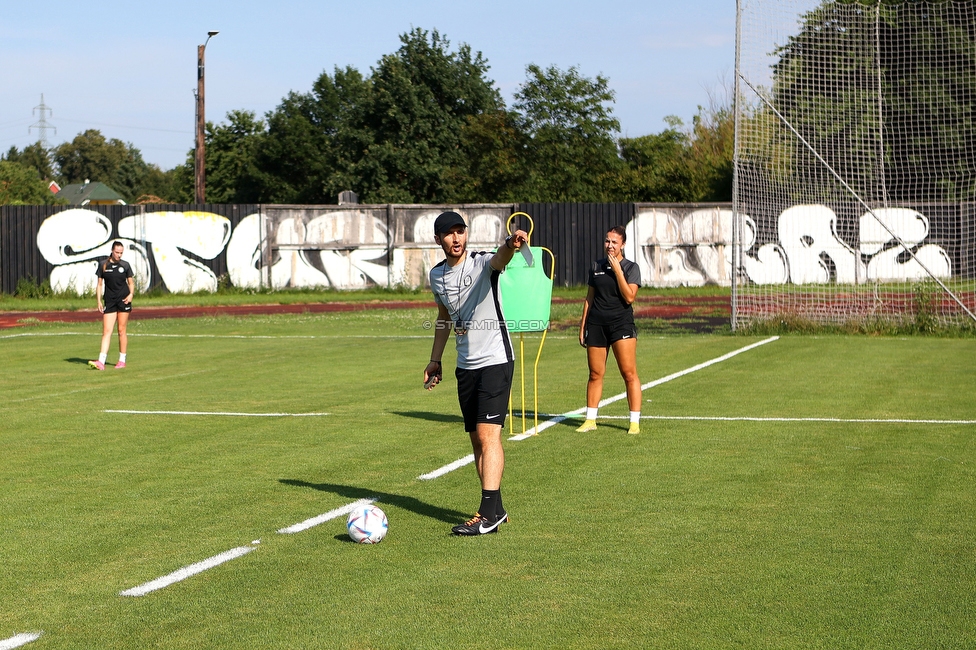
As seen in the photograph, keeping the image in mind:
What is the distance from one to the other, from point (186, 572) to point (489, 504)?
6.52 feet

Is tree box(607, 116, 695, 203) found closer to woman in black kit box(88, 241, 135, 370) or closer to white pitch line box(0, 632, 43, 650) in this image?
woman in black kit box(88, 241, 135, 370)

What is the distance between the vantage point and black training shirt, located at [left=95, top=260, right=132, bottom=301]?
18625 mm

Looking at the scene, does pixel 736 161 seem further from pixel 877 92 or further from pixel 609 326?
pixel 609 326

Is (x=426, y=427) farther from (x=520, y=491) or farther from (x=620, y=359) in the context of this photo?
(x=520, y=491)

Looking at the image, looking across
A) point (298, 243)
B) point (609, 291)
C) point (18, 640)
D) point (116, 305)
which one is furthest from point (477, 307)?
point (298, 243)

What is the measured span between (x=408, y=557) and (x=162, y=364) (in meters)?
13.0

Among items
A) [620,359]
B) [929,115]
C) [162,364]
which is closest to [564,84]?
[929,115]

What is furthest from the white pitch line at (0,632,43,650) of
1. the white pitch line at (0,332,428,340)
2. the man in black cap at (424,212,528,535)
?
the white pitch line at (0,332,428,340)

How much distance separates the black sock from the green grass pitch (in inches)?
7.4

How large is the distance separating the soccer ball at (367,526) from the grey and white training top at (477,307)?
1.17m

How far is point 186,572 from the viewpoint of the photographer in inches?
260

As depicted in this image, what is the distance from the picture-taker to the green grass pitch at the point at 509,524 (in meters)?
5.62

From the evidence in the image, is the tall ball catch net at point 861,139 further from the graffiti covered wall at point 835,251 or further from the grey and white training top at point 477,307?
the grey and white training top at point 477,307

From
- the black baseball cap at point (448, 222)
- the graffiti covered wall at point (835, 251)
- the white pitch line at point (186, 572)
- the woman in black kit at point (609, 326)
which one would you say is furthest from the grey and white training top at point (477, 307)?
the graffiti covered wall at point (835, 251)
